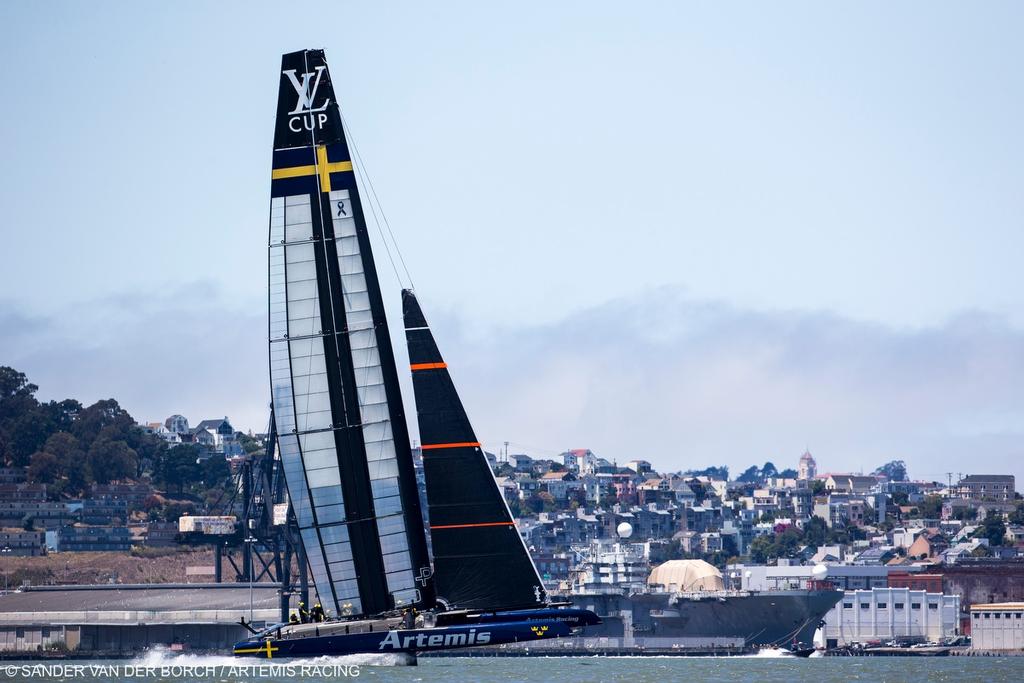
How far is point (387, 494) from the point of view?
31.8 meters

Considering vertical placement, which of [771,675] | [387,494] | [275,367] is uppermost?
[275,367]

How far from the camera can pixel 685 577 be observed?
11656 cm

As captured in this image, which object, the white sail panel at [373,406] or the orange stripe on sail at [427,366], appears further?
the orange stripe on sail at [427,366]

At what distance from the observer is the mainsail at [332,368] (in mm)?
31578

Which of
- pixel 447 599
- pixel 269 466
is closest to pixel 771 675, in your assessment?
pixel 447 599

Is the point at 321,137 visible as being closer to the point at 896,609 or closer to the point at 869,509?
the point at 896,609

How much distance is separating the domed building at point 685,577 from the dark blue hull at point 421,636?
269 feet

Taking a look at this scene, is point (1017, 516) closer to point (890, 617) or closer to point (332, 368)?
point (890, 617)

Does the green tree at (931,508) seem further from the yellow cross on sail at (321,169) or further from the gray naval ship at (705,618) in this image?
the yellow cross on sail at (321,169)

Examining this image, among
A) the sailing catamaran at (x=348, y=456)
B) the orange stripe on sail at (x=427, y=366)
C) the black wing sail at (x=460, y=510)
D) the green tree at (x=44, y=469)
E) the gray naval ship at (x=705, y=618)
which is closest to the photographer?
the sailing catamaran at (x=348, y=456)

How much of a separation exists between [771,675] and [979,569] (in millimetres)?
80099

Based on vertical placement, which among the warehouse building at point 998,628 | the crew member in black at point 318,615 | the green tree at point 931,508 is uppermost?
the green tree at point 931,508

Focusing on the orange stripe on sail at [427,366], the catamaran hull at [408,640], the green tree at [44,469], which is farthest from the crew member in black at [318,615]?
the green tree at [44,469]

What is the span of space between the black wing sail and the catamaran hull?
1.83 feet
